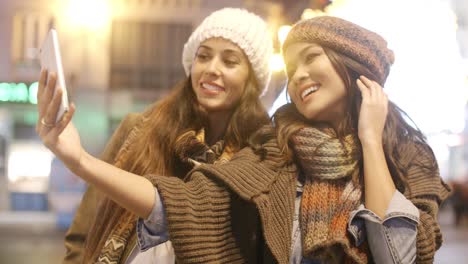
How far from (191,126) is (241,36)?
15.1 inches

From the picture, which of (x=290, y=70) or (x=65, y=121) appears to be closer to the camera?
(x=65, y=121)

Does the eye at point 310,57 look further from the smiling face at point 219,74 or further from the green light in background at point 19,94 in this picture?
the green light in background at point 19,94

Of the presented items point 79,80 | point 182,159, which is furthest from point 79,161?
point 79,80

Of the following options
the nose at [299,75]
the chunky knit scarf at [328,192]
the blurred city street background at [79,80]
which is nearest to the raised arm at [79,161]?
the chunky knit scarf at [328,192]

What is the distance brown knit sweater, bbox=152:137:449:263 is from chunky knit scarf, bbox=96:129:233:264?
246 mm

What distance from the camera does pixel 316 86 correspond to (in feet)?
5.57

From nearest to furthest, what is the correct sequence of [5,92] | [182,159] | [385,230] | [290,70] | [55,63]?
[55,63], [385,230], [290,70], [182,159], [5,92]

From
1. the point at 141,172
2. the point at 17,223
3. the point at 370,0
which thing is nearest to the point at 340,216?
the point at 141,172

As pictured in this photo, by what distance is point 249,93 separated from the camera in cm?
214

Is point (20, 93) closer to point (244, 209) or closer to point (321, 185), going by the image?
point (244, 209)

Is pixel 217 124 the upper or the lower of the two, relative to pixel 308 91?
lower

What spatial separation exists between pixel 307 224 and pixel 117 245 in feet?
2.13

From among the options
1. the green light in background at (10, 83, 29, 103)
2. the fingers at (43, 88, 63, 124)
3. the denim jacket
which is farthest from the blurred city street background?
the fingers at (43, 88, 63, 124)

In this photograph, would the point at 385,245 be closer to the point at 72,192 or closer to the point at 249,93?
the point at 249,93
